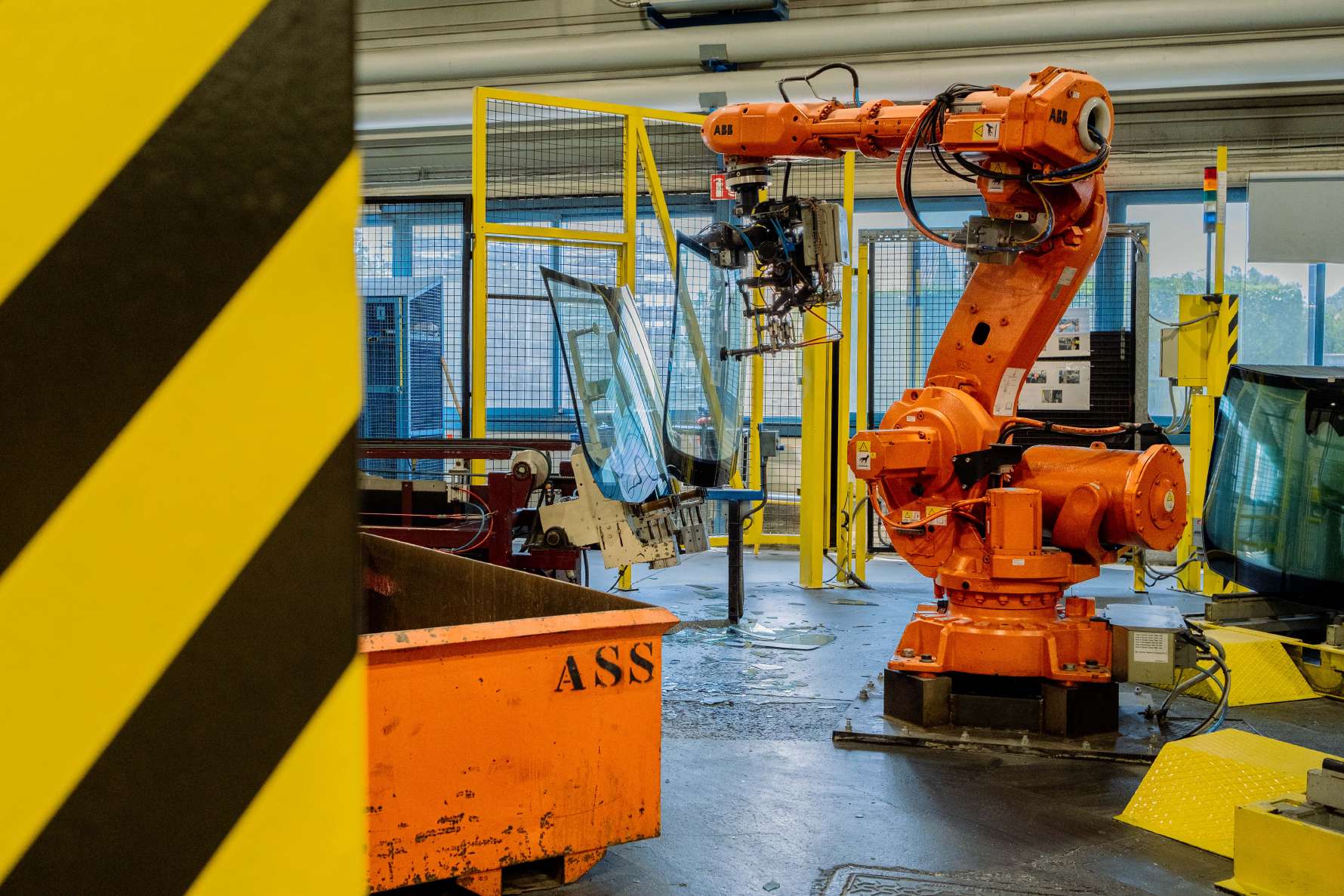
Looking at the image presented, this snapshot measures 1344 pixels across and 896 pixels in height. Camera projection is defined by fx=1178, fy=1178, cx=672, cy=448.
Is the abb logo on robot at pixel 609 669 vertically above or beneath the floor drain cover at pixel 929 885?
above

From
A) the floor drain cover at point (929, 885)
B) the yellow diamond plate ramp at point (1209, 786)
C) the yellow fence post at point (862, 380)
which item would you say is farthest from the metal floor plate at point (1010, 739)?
the yellow fence post at point (862, 380)

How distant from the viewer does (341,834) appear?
529 millimetres

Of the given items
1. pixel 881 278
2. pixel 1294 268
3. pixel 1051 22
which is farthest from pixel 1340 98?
pixel 881 278

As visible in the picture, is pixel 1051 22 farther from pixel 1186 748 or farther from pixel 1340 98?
pixel 1186 748

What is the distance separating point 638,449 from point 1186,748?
339 cm

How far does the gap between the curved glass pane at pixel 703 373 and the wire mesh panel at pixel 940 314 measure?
172cm

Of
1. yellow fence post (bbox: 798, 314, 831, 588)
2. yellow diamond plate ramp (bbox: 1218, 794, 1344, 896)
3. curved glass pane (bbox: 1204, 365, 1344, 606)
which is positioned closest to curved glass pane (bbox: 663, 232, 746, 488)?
yellow fence post (bbox: 798, 314, 831, 588)

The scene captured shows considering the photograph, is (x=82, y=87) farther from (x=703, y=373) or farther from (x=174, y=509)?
(x=703, y=373)

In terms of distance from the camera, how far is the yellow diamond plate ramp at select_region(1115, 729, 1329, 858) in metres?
3.46

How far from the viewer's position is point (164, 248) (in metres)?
0.49

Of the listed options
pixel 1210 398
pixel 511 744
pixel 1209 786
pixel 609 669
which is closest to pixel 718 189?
pixel 1210 398

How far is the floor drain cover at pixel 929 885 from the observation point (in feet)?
9.98

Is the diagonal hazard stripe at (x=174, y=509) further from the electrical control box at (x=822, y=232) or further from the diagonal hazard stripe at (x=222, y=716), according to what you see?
the electrical control box at (x=822, y=232)

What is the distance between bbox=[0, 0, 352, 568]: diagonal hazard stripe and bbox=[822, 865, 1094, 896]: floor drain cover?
2889 millimetres
